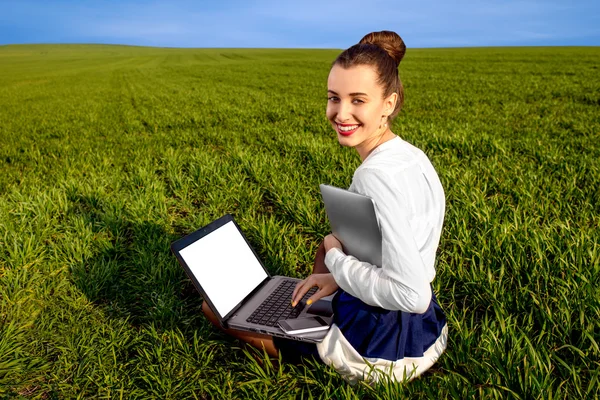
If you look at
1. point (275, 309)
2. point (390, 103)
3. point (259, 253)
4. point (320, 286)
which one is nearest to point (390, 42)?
point (390, 103)

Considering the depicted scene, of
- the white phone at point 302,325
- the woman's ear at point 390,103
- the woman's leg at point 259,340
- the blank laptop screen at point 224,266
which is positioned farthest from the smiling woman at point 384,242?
the blank laptop screen at point 224,266

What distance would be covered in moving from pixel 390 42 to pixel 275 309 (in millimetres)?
1587

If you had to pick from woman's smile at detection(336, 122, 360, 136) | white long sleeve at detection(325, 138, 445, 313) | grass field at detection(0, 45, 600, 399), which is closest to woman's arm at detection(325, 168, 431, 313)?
white long sleeve at detection(325, 138, 445, 313)

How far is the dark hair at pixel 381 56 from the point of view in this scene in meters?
1.79

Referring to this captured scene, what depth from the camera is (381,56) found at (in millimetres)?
1803

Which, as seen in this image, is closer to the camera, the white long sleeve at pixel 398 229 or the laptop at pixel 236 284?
the white long sleeve at pixel 398 229

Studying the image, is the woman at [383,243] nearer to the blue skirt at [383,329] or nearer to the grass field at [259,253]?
the blue skirt at [383,329]

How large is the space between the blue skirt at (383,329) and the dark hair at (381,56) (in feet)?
2.99

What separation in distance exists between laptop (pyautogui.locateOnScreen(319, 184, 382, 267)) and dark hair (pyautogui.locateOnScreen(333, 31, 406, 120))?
1.70 feet

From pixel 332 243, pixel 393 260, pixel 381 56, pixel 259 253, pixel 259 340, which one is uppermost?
pixel 381 56

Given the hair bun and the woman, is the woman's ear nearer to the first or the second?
the woman

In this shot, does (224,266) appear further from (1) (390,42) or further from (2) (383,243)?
(1) (390,42)

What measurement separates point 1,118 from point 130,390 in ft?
44.2

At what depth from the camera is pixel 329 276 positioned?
2.12 meters
